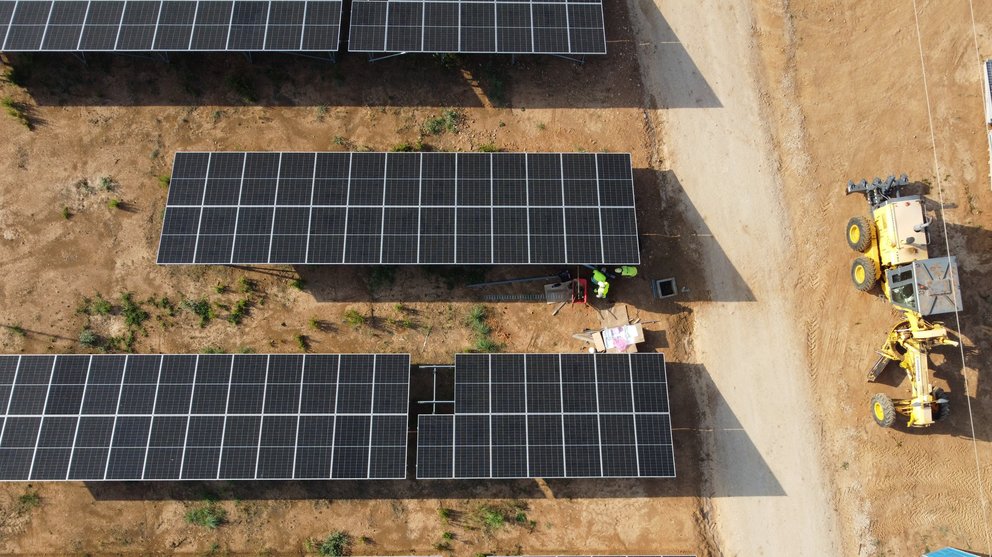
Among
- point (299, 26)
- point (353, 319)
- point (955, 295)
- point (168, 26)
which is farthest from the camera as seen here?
point (353, 319)

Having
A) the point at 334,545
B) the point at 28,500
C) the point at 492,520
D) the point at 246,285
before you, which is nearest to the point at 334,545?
the point at 334,545

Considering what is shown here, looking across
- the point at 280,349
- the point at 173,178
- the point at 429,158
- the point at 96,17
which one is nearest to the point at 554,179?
the point at 429,158

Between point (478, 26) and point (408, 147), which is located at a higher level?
point (478, 26)

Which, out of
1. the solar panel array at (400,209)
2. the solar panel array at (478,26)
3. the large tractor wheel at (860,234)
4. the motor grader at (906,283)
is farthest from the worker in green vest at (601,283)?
the motor grader at (906,283)

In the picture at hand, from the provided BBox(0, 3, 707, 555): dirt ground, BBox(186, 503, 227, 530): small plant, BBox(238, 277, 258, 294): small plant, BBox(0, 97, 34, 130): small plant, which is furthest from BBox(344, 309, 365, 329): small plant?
BBox(0, 97, 34, 130): small plant

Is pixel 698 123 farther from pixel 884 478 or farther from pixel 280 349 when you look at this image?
pixel 280 349

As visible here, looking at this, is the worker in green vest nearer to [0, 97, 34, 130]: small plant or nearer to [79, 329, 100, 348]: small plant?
[79, 329, 100, 348]: small plant

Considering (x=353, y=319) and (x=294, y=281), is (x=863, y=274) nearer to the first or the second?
(x=353, y=319)
